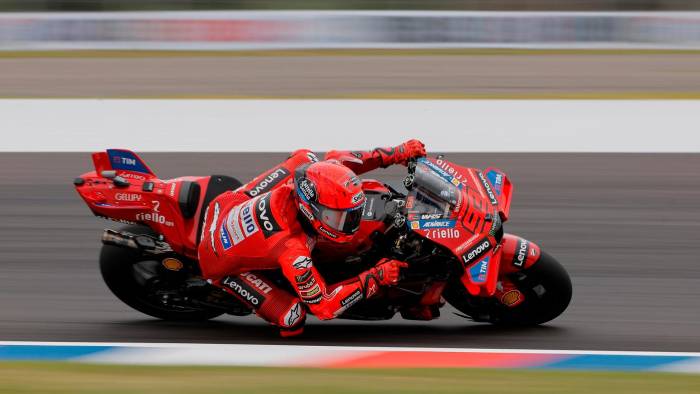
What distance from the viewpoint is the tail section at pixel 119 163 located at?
6402 millimetres

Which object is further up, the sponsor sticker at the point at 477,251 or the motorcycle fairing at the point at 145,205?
the sponsor sticker at the point at 477,251

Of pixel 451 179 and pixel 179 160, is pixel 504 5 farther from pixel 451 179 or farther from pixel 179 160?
pixel 451 179

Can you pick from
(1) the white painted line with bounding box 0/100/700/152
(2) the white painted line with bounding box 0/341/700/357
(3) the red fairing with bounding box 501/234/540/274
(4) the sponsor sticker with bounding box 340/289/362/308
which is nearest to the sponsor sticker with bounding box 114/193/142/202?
(2) the white painted line with bounding box 0/341/700/357

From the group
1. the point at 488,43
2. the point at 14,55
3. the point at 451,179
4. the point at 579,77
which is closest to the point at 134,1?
the point at 14,55

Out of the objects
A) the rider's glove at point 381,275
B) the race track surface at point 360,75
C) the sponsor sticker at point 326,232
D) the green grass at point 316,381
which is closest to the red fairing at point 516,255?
the rider's glove at point 381,275

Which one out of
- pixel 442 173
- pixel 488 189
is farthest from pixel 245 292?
pixel 488 189

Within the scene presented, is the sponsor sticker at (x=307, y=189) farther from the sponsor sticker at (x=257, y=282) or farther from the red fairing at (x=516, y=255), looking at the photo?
the red fairing at (x=516, y=255)

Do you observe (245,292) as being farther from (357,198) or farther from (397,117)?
(397,117)

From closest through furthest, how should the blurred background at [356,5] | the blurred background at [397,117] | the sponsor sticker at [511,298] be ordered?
the sponsor sticker at [511,298] → the blurred background at [397,117] → the blurred background at [356,5]

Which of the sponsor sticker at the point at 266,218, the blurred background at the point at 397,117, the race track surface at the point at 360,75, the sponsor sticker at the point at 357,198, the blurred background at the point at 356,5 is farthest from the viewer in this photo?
the blurred background at the point at 356,5

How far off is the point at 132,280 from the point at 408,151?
6.30 feet

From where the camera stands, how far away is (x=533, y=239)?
27.6 ft

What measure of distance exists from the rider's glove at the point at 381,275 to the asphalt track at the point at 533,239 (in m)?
0.74

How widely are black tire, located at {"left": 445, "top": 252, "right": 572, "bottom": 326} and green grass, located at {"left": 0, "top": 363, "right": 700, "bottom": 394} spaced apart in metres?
0.82
